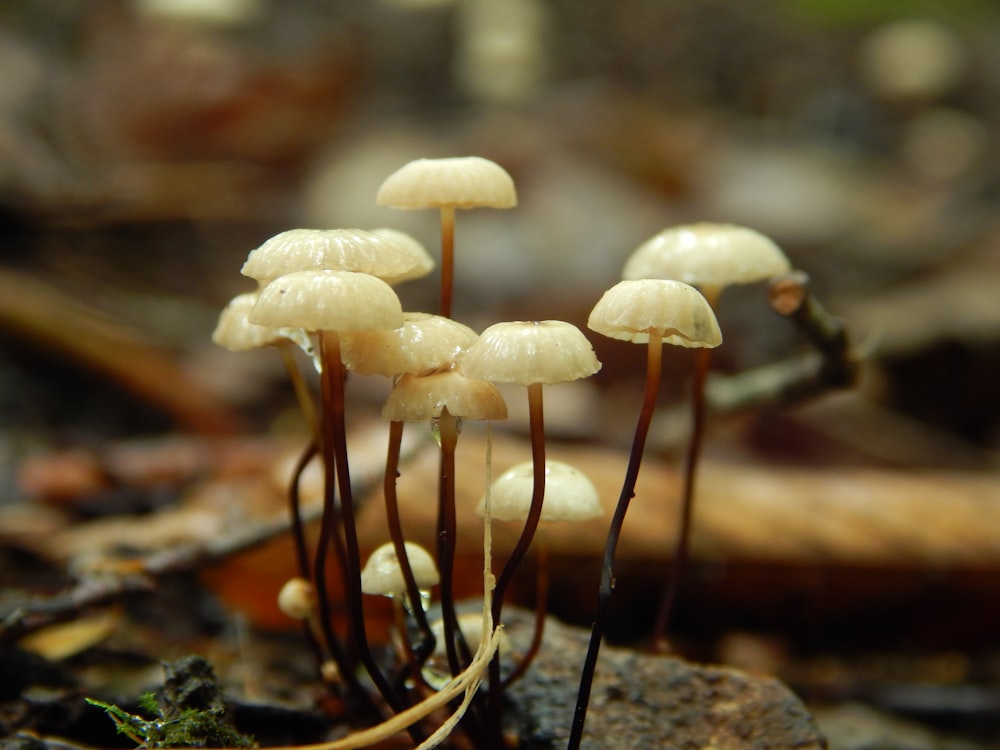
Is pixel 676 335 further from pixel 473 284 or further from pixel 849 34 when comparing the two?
pixel 849 34

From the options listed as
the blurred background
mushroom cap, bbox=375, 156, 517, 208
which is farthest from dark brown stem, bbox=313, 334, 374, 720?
the blurred background

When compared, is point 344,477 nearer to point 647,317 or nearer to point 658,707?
point 647,317

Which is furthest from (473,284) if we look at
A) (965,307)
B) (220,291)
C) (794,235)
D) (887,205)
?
(887,205)

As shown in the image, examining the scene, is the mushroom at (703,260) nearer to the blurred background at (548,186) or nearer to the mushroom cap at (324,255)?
the blurred background at (548,186)

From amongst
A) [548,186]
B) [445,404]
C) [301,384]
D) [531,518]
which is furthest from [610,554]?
[548,186]

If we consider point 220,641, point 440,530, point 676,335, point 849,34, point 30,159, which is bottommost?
point 220,641

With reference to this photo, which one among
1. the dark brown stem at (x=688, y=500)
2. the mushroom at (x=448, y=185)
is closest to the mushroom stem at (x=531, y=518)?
the mushroom at (x=448, y=185)

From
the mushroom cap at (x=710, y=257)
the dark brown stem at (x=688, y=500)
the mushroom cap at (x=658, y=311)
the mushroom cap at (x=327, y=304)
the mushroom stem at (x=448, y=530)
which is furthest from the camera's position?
the dark brown stem at (x=688, y=500)
